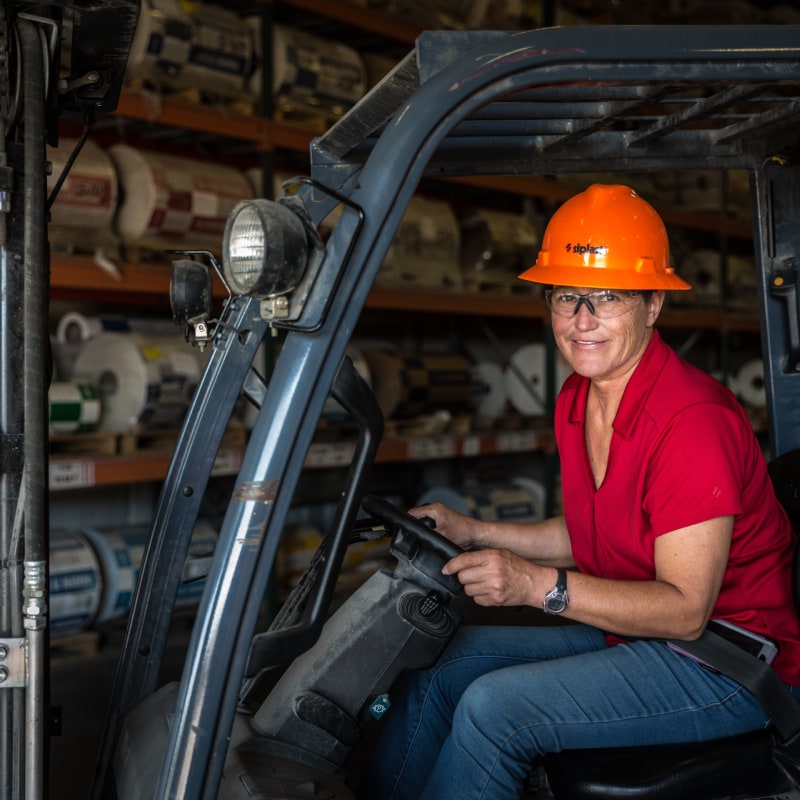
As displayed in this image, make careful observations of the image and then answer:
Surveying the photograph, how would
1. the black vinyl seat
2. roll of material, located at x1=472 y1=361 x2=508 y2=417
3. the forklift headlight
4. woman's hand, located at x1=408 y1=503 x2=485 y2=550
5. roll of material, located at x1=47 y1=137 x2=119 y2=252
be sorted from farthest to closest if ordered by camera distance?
roll of material, located at x1=472 y1=361 x2=508 y2=417 → roll of material, located at x1=47 y1=137 x2=119 y2=252 → woman's hand, located at x1=408 y1=503 x2=485 y2=550 → the black vinyl seat → the forklift headlight

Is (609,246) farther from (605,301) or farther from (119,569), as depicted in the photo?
(119,569)

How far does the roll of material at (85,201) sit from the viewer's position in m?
5.30

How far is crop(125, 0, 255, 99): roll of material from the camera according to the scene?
219 inches

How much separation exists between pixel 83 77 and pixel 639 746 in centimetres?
199

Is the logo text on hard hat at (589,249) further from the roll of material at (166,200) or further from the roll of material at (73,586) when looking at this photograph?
the roll of material at (73,586)

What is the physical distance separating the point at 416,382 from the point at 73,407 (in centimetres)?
243

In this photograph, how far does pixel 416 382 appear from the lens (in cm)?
707

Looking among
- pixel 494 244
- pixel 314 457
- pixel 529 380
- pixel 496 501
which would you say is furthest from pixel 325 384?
Result: pixel 529 380

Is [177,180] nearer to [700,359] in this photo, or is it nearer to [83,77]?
[83,77]

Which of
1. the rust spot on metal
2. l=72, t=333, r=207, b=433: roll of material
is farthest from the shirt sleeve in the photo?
l=72, t=333, r=207, b=433: roll of material

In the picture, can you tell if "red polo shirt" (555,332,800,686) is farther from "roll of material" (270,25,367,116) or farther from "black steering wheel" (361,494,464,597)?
"roll of material" (270,25,367,116)

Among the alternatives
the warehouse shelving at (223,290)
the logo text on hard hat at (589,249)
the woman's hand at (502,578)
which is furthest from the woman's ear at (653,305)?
the warehouse shelving at (223,290)

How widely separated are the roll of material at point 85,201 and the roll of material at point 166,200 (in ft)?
0.42

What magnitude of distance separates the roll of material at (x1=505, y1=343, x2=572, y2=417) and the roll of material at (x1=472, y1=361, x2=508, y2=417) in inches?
3.1
